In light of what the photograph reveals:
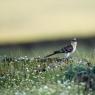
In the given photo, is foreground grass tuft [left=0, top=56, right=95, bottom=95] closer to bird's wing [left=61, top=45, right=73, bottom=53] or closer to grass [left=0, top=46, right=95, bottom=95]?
grass [left=0, top=46, right=95, bottom=95]

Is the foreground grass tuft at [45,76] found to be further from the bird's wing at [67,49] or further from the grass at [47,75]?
the bird's wing at [67,49]

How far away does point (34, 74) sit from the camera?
550 inches

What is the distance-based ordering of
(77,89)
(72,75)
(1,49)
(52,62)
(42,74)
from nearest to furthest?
(77,89) → (72,75) → (42,74) → (52,62) → (1,49)

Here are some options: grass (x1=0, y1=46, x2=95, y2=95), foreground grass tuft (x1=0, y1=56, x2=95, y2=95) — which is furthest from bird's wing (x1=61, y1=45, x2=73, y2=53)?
foreground grass tuft (x1=0, y1=56, x2=95, y2=95)

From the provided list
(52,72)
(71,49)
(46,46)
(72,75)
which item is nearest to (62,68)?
(52,72)

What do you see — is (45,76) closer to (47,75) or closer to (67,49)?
(47,75)

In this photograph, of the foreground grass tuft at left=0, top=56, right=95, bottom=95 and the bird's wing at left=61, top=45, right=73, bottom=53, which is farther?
the bird's wing at left=61, top=45, right=73, bottom=53

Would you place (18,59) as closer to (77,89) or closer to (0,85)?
(0,85)

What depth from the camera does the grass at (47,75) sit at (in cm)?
1171

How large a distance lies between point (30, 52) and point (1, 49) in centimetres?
191

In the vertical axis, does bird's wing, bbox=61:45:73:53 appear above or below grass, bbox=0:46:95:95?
above

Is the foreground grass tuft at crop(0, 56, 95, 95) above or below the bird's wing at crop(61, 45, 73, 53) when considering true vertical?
below

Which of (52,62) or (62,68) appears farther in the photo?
(52,62)

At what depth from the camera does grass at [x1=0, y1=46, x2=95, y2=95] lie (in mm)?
11711
